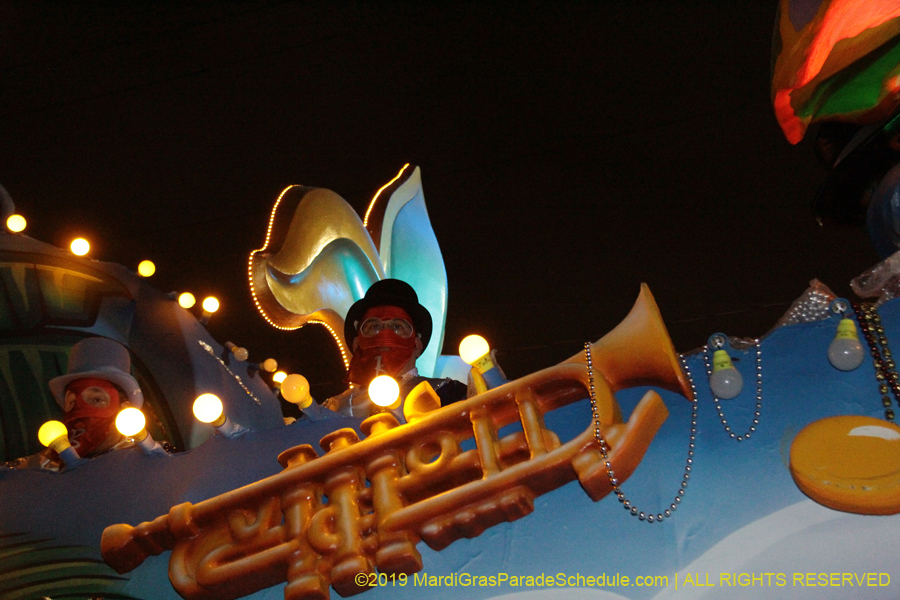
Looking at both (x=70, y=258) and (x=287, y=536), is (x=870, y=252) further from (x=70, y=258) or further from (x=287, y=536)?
(x=70, y=258)

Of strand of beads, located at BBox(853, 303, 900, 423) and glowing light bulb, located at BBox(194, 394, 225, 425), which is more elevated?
glowing light bulb, located at BBox(194, 394, 225, 425)

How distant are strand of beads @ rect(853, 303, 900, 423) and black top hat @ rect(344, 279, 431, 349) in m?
1.65

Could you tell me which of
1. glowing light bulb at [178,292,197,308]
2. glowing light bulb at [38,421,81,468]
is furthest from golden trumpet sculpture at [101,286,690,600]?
glowing light bulb at [178,292,197,308]

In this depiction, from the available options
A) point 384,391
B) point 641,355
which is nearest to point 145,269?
point 384,391

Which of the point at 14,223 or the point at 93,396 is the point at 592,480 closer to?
the point at 93,396

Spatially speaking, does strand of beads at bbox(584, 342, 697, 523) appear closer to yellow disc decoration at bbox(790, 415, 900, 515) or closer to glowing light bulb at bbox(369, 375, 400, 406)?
yellow disc decoration at bbox(790, 415, 900, 515)

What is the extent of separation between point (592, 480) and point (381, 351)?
1.33m

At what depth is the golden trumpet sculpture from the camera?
1.78 m

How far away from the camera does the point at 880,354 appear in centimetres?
176

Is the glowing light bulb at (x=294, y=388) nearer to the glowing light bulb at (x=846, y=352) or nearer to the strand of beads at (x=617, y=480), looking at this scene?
the strand of beads at (x=617, y=480)

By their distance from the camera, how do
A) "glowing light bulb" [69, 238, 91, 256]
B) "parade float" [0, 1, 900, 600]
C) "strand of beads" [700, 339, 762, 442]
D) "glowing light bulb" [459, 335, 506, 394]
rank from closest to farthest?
"parade float" [0, 1, 900, 600]
"strand of beads" [700, 339, 762, 442]
"glowing light bulb" [459, 335, 506, 394]
"glowing light bulb" [69, 238, 91, 256]

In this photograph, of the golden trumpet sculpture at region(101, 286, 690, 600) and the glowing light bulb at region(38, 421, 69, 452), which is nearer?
the golden trumpet sculpture at region(101, 286, 690, 600)

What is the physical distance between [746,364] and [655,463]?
0.33 metres

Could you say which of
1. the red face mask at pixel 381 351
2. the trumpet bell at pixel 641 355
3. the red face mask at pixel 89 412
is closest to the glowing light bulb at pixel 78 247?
the red face mask at pixel 89 412
